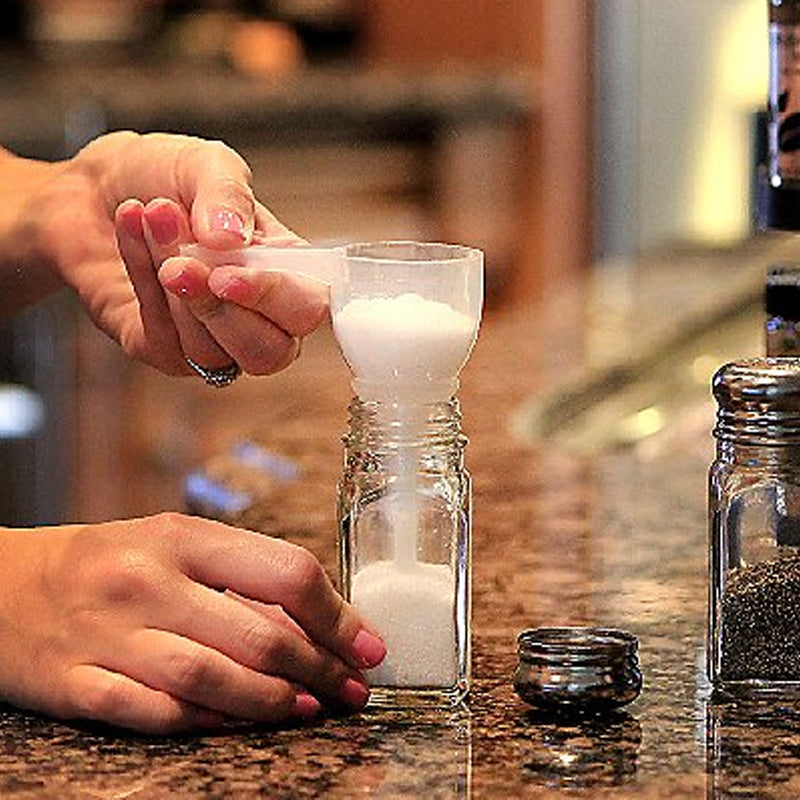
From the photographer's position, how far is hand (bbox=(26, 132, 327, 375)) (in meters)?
1.18

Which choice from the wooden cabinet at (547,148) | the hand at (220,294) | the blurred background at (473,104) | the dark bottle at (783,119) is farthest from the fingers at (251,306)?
the wooden cabinet at (547,148)

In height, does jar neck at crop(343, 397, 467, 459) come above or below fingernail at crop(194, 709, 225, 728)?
above

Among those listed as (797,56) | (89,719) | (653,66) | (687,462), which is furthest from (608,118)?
(89,719)

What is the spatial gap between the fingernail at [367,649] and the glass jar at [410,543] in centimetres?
1

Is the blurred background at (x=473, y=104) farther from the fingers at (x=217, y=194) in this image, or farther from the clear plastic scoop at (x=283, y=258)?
the clear plastic scoop at (x=283, y=258)

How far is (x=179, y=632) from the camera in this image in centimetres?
108

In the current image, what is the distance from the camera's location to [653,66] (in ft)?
16.6

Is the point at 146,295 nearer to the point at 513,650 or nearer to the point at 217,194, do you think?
the point at 217,194

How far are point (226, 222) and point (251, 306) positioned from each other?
5 centimetres

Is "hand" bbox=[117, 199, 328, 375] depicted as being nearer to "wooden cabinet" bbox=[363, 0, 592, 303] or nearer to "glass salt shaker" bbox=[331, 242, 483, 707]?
"glass salt shaker" bbox=[331, 242, 483, 707]

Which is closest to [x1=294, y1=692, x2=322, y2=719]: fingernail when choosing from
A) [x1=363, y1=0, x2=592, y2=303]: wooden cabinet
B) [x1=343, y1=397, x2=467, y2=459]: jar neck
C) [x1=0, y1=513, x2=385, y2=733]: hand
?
[x1=0, y1=513, x2=385, y2=733]: hand

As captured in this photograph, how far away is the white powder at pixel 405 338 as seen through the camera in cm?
110

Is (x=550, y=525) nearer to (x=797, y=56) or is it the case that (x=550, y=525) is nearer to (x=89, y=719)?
(x=797, y=56)

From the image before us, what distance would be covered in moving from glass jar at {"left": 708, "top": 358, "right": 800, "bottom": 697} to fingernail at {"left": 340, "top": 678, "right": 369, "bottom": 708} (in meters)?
0.19
